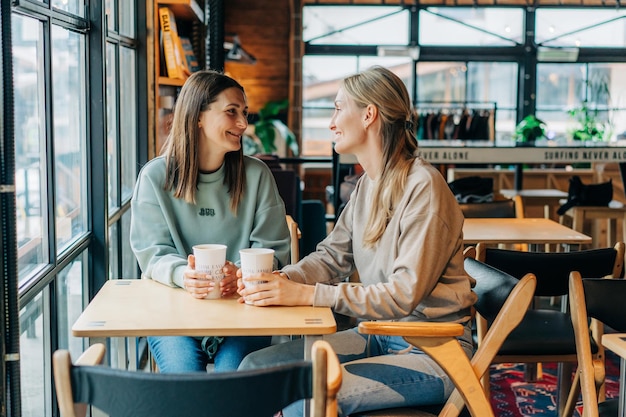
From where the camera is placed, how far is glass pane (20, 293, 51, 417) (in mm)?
2209

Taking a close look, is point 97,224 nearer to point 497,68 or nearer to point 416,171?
point 416,171

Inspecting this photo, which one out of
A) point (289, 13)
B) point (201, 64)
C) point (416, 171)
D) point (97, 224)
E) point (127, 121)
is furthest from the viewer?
point (289, 13)

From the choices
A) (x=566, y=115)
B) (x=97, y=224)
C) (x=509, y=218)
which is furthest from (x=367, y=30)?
(x=97, y=224)

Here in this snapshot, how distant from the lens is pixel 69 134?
286cm

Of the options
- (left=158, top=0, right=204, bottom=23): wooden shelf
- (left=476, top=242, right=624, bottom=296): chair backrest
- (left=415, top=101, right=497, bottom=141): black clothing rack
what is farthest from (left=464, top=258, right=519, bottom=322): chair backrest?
(left=415, top=101, right=497, bottom=141): black clothing rack

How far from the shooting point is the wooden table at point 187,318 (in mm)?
1838

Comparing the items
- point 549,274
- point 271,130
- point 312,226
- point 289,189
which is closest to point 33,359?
point 549,274

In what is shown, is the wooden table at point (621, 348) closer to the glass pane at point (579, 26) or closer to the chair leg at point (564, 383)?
the chair leg at point (564, 383)

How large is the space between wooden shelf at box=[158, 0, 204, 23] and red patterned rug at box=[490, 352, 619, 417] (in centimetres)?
241

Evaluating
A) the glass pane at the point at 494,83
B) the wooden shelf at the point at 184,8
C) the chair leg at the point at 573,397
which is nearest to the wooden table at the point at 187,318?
the chair leg at the point at 573,397

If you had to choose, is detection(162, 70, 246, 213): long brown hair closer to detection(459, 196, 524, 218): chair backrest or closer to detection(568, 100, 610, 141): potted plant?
detection(459, 196, 524, 218): chair backrest

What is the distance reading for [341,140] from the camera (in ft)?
7.65

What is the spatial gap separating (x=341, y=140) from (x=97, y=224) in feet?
3.77

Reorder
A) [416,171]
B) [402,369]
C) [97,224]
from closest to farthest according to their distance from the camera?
1. [402,369]
2. [416,171]
3. [97,224]
